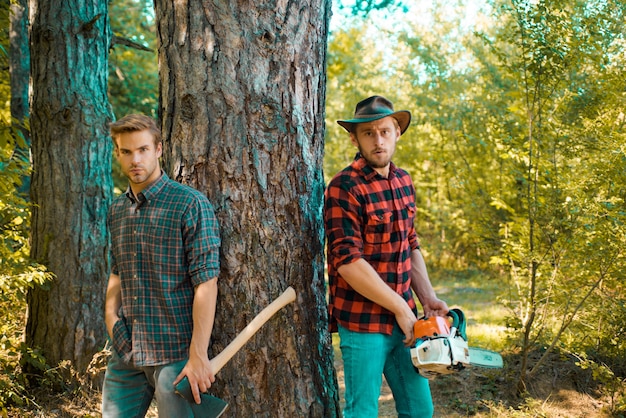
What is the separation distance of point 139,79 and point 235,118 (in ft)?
44.1

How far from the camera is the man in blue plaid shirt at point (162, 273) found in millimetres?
2646

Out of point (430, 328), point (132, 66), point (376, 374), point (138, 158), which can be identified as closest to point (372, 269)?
point (430, 328)

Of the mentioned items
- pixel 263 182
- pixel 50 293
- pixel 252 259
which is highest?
pixel 263 182

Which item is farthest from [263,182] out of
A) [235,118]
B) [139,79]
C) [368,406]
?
[139,79]

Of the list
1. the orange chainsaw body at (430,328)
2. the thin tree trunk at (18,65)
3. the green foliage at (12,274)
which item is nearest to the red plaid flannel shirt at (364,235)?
the orange chainsaw body at (430,328)

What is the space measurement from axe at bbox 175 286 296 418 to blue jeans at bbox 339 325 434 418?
42 cm

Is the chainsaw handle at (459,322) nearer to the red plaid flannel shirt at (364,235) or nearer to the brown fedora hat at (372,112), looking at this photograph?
the red plaid flannel shirt at (364,235)

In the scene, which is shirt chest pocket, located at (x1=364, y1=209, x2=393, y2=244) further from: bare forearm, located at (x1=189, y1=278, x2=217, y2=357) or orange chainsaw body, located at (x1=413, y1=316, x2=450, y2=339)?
bare forearm, located at (x1=189, y1=278, x2=217, y2=357)

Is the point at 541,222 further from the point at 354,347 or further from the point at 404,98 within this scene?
the point at 404,98

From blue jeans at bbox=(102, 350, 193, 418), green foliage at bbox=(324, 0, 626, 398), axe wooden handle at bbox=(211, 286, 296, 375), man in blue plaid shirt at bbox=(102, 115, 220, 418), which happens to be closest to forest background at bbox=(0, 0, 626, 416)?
green foliage at bbox=(324, 0, 626, 398)

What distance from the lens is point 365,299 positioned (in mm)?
2979

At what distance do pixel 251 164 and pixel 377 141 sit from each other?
24.8 inches

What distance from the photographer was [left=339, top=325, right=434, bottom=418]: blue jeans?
9.66 feet

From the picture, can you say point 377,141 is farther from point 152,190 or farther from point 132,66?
point 132,66
